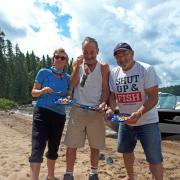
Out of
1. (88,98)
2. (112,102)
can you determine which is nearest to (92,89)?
(88,98)

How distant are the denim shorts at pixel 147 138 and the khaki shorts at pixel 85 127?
0.39 meters

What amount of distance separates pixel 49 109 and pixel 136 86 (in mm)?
1265

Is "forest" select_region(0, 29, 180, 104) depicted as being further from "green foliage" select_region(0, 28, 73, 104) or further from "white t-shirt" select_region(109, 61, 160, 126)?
"white t-shirt" select_region(109, 61, 160, 126)

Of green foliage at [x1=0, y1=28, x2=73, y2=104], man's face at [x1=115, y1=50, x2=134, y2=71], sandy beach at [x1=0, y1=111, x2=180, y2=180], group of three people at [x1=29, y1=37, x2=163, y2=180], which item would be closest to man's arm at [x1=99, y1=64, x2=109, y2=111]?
group of three people at [x1=29, y1=37, x2=163, y2=180]

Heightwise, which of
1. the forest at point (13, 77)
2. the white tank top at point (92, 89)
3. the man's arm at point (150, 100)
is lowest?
the man's arm at point (150, 100)

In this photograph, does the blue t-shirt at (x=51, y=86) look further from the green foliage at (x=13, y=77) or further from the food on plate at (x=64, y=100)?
the green foliage at (x=13, y=77)

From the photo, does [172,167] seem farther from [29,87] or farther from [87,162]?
[29,87]

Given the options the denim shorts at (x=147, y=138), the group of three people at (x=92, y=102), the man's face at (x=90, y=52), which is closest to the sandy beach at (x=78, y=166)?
the group of three people at (x=92, y=102)

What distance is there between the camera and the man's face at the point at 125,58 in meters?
5.15

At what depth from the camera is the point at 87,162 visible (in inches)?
294

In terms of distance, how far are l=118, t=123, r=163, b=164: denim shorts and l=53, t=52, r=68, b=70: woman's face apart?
47.6 inches

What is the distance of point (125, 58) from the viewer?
515cm

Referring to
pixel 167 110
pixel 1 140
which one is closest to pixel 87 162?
pixel 1 140

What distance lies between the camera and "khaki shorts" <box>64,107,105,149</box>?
217 inches
